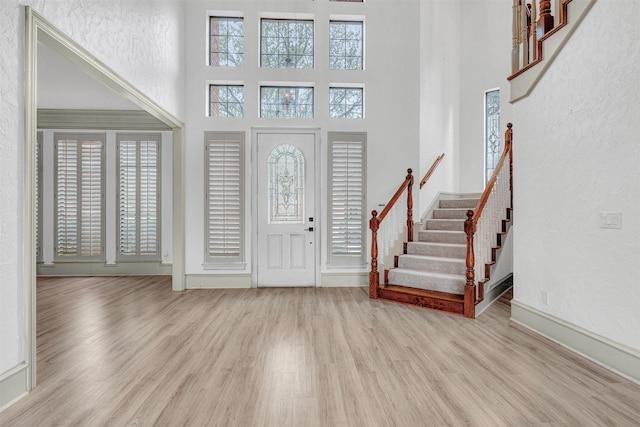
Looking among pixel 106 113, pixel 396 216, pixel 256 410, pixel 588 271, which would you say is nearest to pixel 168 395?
pixel 256 410

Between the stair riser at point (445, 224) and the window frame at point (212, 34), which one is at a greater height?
the window frame at point (212, 34)

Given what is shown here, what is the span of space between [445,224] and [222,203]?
11.6 ft

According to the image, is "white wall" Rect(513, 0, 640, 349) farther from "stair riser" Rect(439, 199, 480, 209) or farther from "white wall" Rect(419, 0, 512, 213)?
"white wall" Rect(419, 0, 512, 213)

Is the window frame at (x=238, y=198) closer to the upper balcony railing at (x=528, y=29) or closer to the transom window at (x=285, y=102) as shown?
the transom window at (x=285, y=102)

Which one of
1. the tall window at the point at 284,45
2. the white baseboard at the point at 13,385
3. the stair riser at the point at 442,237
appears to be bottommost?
the white baseboard at the point at 13,385

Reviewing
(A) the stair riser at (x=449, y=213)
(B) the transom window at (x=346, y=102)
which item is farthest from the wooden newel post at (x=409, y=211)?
(B) the transom window at (x=346, y=102)

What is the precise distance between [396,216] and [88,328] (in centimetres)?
407

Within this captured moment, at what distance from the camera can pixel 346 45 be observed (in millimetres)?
5309

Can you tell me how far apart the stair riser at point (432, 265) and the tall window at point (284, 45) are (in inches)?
133

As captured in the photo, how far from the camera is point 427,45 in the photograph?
5.90 metres

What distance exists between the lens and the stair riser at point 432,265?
4.21m

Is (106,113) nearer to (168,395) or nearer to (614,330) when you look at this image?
(168,395)

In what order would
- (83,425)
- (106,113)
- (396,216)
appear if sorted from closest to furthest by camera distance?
(83,425) < (396,216) < (106,113)

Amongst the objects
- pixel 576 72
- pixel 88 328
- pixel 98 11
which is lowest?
pixel 88 328
